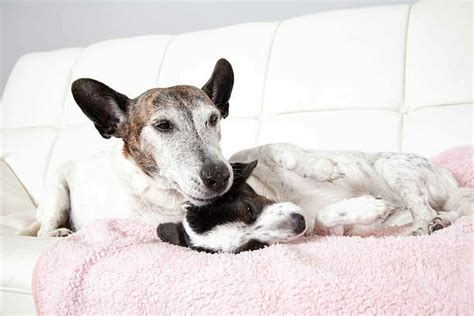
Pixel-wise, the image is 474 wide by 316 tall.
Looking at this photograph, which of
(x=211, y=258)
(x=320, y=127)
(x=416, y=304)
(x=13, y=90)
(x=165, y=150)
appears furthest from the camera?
(x=13, y=90)

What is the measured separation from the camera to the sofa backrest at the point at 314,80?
2.12m

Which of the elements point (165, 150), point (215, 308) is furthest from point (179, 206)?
point (215, 308)

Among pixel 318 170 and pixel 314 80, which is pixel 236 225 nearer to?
pixel 318 170

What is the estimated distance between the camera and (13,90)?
325cm

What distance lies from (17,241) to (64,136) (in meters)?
1.36

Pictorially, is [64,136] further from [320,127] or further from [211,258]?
[211,258]

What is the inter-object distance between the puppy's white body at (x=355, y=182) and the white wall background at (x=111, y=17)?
4.45 feet

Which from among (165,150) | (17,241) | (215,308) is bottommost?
(17,241)

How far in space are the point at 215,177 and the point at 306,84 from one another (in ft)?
3.96

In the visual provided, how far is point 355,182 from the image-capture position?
163cm

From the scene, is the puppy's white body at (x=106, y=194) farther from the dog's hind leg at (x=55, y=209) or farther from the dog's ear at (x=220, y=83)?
the dog's ear at (x=220, y=83)

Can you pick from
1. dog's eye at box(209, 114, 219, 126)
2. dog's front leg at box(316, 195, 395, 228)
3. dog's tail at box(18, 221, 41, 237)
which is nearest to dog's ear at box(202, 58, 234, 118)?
dog's eye at box(209, 114, 219, 126)

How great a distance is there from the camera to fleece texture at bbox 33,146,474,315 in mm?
957

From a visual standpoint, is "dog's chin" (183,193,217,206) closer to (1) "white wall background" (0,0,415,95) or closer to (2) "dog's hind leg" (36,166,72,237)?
(2) "dog's hind leg" (36,166,72,237)
